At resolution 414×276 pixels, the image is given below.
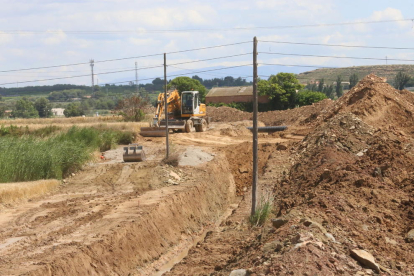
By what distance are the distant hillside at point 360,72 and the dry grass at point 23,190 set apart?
77.3 meters

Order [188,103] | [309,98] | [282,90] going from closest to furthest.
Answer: [188,103], [309,98], [282,90]

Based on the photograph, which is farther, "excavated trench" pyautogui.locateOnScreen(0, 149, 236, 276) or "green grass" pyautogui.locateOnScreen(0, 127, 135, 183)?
"green grass" pyautogui.locateOnScreen(0, 127, 135, 183)

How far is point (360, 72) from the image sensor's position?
113688 millimetres

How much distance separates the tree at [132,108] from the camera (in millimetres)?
51344

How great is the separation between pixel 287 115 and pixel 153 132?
19.9m

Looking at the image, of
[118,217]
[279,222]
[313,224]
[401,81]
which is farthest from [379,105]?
[401,81]

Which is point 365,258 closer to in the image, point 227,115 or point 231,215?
point 231,215

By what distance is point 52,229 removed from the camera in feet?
52.1

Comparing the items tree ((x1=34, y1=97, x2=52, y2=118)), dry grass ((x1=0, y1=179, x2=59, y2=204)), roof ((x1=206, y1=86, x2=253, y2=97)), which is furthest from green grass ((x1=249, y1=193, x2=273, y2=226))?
tree ((x1=34, y1=97, x2=52, y2=118))

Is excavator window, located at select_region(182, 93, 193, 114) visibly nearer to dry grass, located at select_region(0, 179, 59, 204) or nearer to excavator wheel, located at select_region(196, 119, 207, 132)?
excavator wheel, located at select_region(196, 119, 207, 132)

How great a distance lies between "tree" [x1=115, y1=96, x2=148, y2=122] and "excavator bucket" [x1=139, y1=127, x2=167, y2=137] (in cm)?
1419

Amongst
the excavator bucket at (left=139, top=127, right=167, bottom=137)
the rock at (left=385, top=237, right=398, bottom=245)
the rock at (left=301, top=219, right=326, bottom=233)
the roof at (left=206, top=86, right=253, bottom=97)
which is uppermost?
the roof at (left=206, top=86, right=253, bottom=97)

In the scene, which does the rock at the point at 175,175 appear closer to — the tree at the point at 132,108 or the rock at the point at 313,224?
the rock at the point at 313,224

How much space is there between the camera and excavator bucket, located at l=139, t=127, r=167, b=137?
120ft
